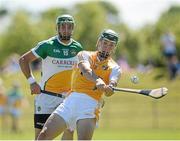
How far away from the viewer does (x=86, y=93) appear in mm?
12633

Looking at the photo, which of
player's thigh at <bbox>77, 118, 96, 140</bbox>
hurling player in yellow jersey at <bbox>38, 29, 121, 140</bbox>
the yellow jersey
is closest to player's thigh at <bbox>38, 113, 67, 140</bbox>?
hurling player in yellow jersey at <bbox>38, 29, 121, 140</bbox>

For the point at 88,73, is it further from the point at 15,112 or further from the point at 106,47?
the point at 15,112

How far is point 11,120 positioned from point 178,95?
23.2ft

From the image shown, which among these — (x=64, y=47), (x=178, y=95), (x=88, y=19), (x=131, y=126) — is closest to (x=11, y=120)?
(x=131, y=126)

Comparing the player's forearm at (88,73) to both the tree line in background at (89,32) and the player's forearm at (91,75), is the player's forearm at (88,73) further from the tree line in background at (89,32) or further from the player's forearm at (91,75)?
the tree line in background at (89,32)

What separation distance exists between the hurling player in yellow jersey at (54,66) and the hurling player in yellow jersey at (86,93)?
1355 mm

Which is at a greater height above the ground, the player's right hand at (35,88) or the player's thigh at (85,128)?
the player's right hand at (35,88)

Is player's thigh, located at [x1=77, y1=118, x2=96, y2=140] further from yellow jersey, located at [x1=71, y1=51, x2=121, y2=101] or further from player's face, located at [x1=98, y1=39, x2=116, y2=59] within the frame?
player's face, located at [x1=98, y1=39, x2=116, y2=59]

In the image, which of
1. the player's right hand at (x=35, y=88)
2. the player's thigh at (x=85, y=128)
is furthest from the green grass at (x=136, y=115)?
the player's thigh at (x=85, y=128)

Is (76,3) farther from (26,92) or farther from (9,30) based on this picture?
(26,92)

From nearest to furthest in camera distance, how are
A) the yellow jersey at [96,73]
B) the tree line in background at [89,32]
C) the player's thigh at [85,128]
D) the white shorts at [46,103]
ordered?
the player's thigh at [85,128]
the yellow jersey at [96,73]
the white shorts at [46,103]
the tree line in background at [89,32]

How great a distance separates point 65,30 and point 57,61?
0.53m

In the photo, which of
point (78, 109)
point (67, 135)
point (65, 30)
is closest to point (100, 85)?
point (78, 109)

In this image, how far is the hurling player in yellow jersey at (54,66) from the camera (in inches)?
555
